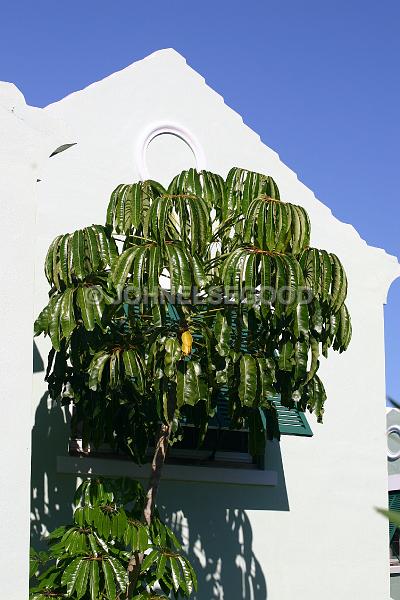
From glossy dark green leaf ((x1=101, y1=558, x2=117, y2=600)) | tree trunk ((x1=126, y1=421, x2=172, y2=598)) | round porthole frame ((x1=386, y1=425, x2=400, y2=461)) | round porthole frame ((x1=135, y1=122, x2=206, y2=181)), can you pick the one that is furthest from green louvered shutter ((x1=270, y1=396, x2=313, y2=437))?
round porthole frame ((x1=386, y1=425, x2=400, y2=461))

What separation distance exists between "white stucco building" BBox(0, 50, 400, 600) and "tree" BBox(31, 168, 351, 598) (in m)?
1.74

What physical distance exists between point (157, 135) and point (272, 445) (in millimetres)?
4313

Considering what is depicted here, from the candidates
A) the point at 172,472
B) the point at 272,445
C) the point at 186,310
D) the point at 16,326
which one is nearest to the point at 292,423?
the point at 272,445

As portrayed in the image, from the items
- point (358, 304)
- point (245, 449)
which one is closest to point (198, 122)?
point (358, 304)

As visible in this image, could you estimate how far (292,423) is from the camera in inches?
512

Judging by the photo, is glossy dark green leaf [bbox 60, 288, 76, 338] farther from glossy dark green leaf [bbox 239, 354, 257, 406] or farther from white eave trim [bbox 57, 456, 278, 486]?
white eave trim [bbox 57, 456, 278, 486]

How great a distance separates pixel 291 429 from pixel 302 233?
3459 millimetres

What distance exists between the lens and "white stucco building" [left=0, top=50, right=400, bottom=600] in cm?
1252

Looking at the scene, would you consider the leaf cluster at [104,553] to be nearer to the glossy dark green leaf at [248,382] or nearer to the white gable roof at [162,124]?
the glossy dark green leaf at [248,382]

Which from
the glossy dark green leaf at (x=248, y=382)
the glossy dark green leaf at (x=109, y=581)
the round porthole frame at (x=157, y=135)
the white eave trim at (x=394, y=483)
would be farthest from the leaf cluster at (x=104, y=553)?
the white eave trim at (x=394, y=483)

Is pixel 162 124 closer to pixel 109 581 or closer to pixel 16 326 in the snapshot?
pixel 109 581

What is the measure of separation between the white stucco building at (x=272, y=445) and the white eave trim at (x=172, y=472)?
0.05 m

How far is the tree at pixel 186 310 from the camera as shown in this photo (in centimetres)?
965

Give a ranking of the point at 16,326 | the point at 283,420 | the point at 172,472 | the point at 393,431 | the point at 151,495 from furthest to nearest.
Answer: the point at 393,431 < the point at 283,420 < the point at 172,472 < the point at 151,495 < the point at 16,326
